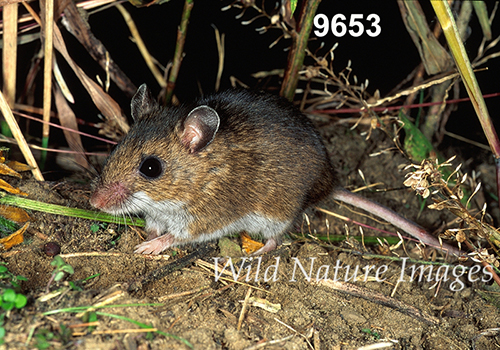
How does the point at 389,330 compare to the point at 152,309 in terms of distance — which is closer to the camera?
the point at 152,309

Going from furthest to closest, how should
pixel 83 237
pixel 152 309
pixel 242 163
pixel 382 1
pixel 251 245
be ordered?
pixel 382 1
pixel 251 245
pixel 242 163
pixel 83 237
pixel 152 309

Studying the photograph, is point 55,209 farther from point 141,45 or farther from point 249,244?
point 141,45

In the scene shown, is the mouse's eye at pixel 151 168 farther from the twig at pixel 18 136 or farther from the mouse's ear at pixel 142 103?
the twig at pixel 18 136

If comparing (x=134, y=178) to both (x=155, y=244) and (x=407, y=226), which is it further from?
(x=407, y=226)

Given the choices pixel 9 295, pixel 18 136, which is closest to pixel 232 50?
pixel 18 136

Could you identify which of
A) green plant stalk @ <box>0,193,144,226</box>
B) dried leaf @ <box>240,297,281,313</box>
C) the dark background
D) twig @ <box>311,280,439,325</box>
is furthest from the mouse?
→ the dark background

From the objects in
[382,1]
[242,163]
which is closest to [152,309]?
[242,163]

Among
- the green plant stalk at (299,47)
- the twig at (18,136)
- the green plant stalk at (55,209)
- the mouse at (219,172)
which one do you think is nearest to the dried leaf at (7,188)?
the green plant stalk at (55,209)
